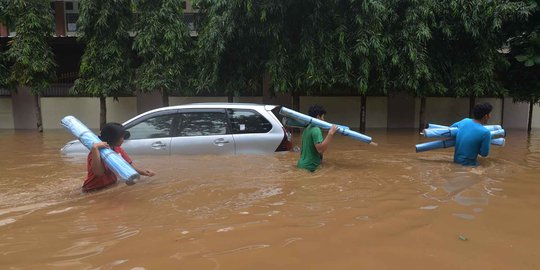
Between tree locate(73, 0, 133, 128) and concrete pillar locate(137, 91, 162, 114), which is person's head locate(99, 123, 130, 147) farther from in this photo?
concrete pillar locate(137, 91, 162, 114)

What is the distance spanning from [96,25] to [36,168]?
7.68m

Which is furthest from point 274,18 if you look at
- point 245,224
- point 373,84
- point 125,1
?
point 245,224

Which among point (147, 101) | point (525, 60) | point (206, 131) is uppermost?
point (525, 60)

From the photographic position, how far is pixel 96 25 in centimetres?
1320

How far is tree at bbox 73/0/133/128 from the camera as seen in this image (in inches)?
522

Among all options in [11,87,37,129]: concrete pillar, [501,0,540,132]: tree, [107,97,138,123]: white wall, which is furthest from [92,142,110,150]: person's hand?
[11,87,37,129]: concrete pillar

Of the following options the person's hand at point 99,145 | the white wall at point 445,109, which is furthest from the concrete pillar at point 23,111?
the white wall at point 445,109

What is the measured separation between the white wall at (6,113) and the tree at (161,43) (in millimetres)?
6992

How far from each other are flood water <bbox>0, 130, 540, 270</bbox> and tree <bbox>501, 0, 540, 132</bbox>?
21.9 ft

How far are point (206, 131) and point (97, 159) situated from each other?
8.54 feet

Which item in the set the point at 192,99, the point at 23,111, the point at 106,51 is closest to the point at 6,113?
the point at 23,111

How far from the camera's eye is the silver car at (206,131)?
21.2 feet

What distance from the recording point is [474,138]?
591 cm

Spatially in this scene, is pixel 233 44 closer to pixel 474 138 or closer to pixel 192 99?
pixel 192 99
